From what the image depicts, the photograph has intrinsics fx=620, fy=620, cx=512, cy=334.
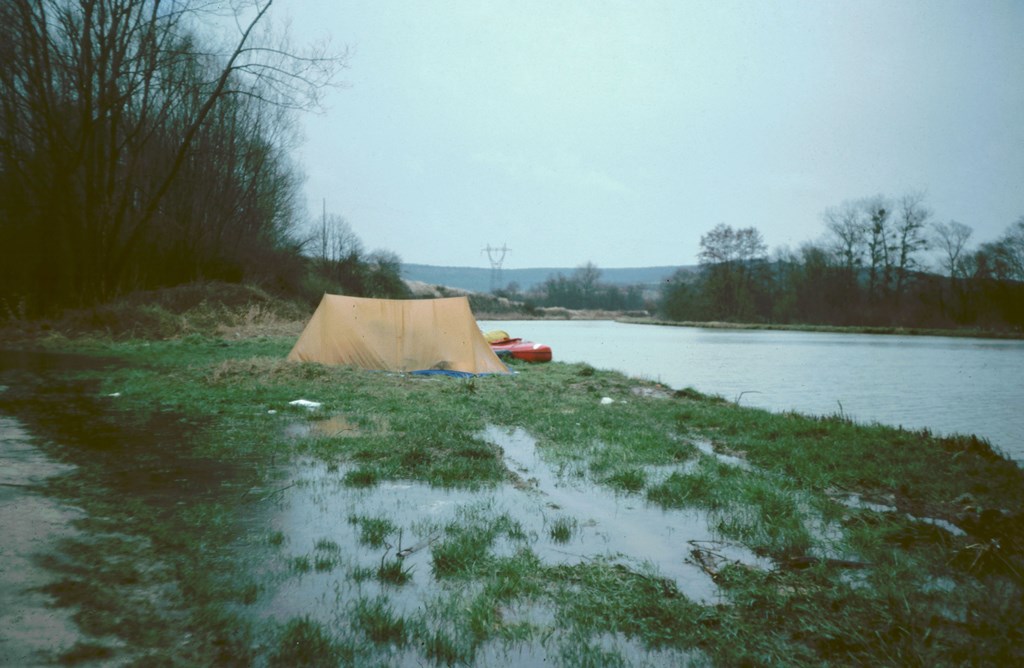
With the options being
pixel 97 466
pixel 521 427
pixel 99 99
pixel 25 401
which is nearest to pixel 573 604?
pixel 97 466

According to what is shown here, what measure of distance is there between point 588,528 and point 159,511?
2.73 m

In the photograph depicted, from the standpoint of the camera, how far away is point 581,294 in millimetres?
98875

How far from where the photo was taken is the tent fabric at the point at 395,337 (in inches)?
514

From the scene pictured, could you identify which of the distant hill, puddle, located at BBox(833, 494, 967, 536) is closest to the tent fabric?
puddle, located at BBox(833, 494, 967, 536)

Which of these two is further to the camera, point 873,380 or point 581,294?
point 581,294

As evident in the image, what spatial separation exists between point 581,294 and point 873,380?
8250 cm

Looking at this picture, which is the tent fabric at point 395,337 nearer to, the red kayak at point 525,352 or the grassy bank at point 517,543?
the red kayak at point 525,352

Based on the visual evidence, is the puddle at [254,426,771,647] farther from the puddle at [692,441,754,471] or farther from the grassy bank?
the puddle at [692,441,754,471]

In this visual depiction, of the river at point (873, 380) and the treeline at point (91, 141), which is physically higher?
the treeline at point (91, 141)

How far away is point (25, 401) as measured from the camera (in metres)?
7.61

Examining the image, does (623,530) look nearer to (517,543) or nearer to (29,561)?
(517,543)

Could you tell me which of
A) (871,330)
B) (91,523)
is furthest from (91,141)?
(871,330)

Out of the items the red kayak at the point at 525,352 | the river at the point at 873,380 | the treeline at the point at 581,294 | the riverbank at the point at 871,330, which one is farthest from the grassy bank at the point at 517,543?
the treeline at the point at 581,294

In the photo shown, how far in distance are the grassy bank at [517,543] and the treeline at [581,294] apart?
3432 inches
